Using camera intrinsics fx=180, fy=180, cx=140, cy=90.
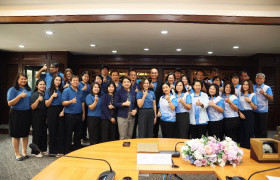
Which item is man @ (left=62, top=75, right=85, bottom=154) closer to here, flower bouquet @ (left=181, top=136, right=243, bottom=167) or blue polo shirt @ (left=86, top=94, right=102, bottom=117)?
blue polo shirt @ (left=86, top=94, right=102, bottom=117)

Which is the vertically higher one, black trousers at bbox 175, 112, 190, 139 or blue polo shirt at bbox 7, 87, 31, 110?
blue polo shirt at bbox 7, 87, 31, 110

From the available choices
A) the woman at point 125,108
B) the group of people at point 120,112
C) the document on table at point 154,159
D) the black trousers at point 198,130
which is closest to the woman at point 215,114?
the group of people at point 120,112

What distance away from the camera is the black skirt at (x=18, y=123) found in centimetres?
326

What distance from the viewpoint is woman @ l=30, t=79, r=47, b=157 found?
3426mm

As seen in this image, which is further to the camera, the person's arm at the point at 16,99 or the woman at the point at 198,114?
the woman at the point at 198,114

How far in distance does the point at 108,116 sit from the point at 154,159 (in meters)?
1.76

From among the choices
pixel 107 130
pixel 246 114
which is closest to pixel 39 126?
pixel 107 130

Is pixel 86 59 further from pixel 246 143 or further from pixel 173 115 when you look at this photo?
pixel 246 143

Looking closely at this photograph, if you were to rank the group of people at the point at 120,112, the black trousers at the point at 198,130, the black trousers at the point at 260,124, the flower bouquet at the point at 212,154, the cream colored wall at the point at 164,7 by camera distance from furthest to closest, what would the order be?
the black trousers at the point at 260,124, the black trousers at the point at 198,130, the group of people at the point at 120,112, the cream colored wall at the point at 164,7, the flower bouquet at the point at 212,154

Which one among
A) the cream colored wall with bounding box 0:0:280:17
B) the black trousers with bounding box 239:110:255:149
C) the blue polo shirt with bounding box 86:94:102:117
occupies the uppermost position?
the cream colored wall with bounding box 0:0:280:17

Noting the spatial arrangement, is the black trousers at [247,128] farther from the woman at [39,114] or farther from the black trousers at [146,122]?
the woman at [39,114]

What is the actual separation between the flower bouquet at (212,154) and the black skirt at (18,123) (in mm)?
3094

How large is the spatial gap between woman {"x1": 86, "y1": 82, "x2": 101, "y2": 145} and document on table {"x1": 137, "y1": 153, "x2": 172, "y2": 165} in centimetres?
187

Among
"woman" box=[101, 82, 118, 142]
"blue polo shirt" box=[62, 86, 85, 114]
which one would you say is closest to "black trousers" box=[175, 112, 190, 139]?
"woman" box=[101, 82, 118, 142]
